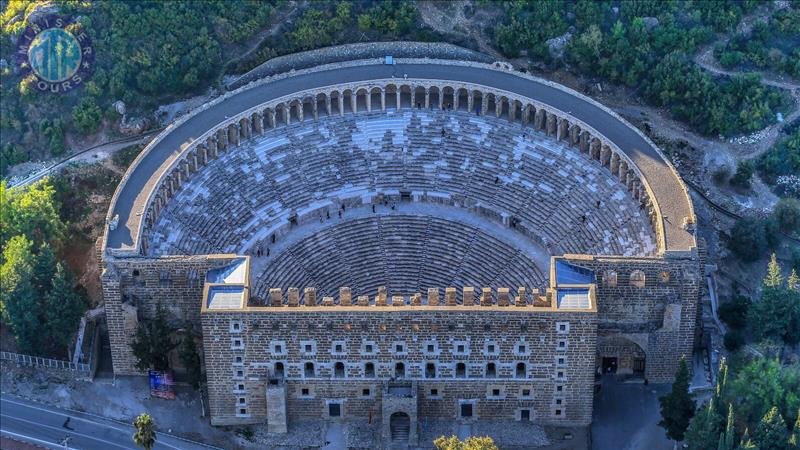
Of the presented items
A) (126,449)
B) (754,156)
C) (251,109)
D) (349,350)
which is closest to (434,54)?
(251,109)

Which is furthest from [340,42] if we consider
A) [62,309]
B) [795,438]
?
[795,438]

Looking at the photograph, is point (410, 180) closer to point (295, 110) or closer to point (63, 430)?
point (295, 110)

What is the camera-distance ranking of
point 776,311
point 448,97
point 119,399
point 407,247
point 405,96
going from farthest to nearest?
point 405,96 → point 448,97 → point 407,247 → point 119,399 → point 776,311

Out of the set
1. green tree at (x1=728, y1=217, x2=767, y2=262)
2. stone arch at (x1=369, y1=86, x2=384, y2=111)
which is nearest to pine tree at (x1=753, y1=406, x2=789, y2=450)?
green tree at (x1=728, y1=217, x2=767, y2=262)

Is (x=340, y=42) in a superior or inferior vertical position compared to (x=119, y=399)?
superior

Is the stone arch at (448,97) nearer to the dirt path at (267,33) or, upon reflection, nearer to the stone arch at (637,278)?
the dirt path at (267,33)

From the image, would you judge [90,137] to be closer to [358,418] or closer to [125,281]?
[125,281]

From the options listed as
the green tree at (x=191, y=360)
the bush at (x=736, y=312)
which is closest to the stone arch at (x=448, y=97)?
the bush at (x=736, y=312)
